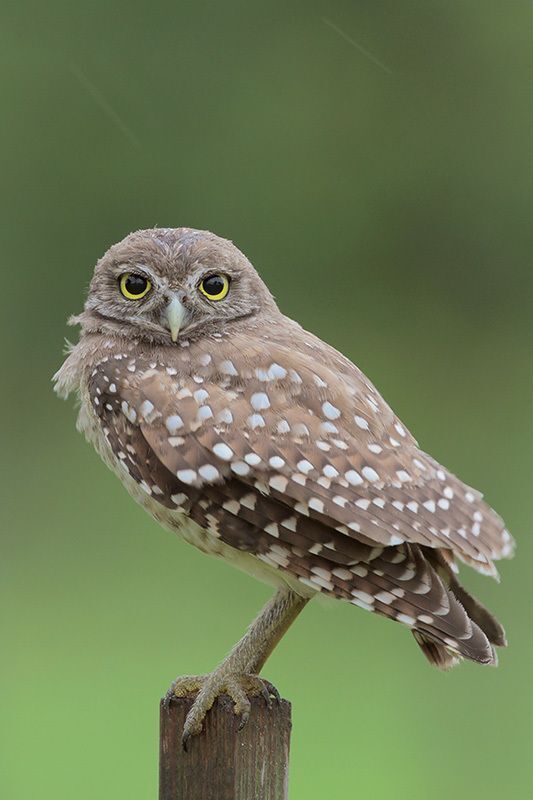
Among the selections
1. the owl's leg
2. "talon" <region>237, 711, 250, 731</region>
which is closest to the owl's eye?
the owl's leg

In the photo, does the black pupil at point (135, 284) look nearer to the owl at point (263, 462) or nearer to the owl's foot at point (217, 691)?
the owl at point (263, 462)

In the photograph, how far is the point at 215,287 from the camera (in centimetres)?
365

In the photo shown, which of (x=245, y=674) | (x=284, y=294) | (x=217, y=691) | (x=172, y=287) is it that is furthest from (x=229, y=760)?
(x=284, y=294)

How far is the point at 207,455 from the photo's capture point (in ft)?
10.3

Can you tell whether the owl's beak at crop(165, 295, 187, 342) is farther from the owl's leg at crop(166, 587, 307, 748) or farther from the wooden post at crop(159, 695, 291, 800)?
the wooden post at crop(159, 695, 291, 800)

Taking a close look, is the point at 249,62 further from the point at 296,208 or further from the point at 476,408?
the point at 476,408

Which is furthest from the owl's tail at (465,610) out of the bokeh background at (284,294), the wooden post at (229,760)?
the bokeh background at (284,294)

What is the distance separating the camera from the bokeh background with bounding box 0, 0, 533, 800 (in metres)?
6.52

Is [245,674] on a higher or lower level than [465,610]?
lower

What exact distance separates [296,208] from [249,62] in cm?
129

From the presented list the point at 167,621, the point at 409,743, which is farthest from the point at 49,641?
the point at 409,743

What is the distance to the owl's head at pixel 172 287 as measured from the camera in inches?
139

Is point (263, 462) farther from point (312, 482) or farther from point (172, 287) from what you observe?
point (172, 287)

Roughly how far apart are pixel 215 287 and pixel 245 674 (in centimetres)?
108
